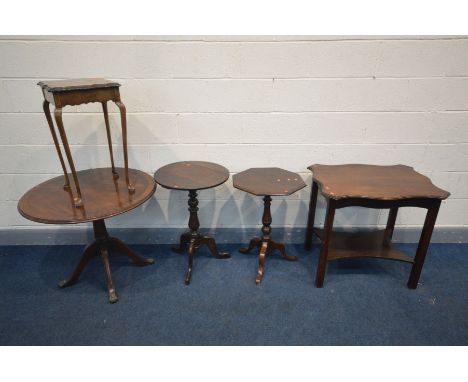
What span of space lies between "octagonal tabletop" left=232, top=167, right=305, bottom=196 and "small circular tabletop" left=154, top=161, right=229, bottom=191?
0.12 meters

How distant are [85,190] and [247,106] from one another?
108 centimetres

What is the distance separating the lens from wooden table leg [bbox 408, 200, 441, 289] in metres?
1.65

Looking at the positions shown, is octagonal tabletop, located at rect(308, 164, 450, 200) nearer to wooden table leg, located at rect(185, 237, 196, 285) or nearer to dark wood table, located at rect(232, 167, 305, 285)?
dark wood table, located at rect(232, 167, 305, 285)

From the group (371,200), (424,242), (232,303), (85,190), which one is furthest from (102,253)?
(424,242)

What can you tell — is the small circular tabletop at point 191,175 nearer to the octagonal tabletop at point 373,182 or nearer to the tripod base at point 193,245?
the tripod base at point 193,245

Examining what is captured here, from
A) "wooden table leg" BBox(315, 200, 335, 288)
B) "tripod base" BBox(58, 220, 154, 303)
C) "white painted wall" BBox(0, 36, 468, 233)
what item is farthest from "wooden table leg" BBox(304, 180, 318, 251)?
"tripod base" BBox(58, 220, 154, 303)

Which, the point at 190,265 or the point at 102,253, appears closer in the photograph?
the point at 102,253

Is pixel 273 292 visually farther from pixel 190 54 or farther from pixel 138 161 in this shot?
pixel 190 54

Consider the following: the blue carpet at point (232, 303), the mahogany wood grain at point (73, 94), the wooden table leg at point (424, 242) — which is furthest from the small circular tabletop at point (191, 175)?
the wooden table leg at point (424, 242)

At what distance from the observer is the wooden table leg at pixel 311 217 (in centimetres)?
206

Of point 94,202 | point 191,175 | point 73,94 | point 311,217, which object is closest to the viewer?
point 73,94

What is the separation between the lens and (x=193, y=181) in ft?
5.70

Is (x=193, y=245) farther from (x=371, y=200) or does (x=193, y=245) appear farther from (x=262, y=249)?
(x=371, y=200)

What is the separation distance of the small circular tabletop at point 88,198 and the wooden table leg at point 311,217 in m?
1.04
